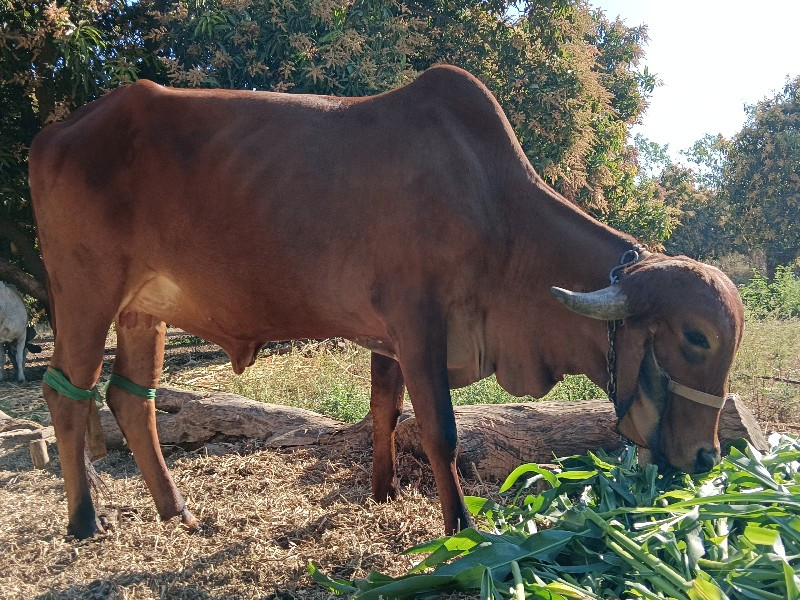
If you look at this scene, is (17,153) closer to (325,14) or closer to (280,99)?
(325,14)

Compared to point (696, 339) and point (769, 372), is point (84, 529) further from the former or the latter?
point (769, 372)

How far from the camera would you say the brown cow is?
338 centimetres

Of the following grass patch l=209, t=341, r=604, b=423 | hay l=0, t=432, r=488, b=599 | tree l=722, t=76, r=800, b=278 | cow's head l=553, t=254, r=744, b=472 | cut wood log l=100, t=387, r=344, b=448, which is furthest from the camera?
tree l=722, t=76, r=800, b=278

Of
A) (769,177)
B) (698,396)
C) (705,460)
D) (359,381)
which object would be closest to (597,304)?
(698,396)

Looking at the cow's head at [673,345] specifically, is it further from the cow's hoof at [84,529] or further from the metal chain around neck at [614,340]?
the cow's hoof at [84,529]

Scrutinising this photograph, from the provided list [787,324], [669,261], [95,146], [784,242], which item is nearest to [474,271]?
[669,261]

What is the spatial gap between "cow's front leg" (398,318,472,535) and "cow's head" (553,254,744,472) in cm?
68

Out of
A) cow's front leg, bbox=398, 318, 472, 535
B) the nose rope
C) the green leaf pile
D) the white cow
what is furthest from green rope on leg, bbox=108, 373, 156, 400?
the white cow

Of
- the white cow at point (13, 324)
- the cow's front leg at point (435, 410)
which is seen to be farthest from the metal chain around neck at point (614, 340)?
the white cow at point (13, 324)

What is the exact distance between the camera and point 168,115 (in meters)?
3.89

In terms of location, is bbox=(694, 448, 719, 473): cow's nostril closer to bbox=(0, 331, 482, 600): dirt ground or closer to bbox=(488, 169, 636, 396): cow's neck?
bbox=(488, 169, 636, 396): cow's neck

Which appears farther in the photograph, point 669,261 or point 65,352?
point 65,352

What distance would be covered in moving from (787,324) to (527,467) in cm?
894

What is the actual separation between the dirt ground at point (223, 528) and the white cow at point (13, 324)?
Answer: 20.6 feet
